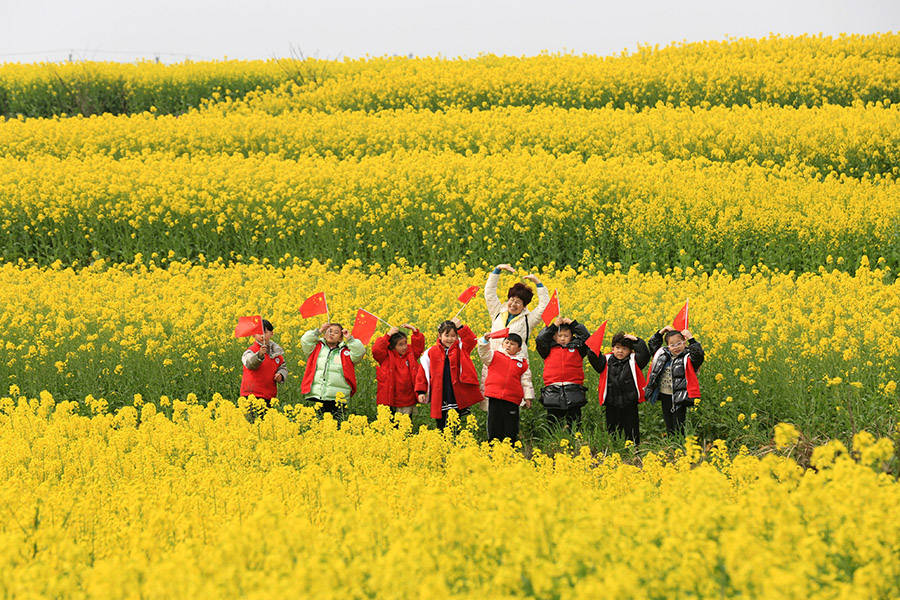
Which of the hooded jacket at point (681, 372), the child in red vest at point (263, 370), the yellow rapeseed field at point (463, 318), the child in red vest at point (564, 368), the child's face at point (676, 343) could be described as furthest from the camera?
the child in red vest at point (263, 370)

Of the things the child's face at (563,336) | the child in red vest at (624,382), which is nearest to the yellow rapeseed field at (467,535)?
the child in red vest at (624,382)

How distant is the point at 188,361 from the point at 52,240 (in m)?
8.75

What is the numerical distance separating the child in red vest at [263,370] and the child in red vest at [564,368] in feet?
8.52

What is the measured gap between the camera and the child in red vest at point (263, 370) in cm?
885

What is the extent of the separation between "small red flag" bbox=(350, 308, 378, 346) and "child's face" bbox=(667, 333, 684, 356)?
2756mm

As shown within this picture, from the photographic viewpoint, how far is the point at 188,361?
10.2 meters

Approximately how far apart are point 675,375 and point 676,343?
287 millimetres

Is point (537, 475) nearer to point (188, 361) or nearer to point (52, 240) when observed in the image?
point (188, 361)

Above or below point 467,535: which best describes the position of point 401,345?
below

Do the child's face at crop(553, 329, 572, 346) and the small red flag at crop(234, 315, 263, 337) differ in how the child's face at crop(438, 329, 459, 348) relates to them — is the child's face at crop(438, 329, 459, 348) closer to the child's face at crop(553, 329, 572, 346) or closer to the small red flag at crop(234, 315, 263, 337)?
the child's face at crop(553, 329, 572, 346)

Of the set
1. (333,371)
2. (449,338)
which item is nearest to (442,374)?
(449,338)

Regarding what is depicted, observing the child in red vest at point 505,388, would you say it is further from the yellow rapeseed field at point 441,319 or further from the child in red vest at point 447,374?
the yellow rapeseed field at point 441,319

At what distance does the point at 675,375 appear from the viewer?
7.86 meters

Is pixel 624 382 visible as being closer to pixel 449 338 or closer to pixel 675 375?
pixel 675 375
